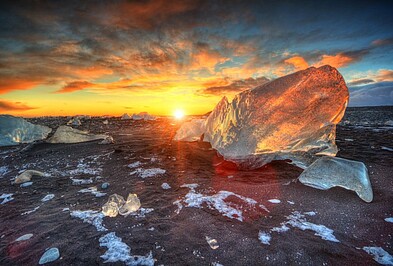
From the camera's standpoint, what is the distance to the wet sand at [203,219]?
7.93 feet

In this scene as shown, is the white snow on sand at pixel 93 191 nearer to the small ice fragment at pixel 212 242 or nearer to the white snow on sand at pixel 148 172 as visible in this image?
the white snow on sand at pixel 148 172

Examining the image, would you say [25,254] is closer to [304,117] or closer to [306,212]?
[306,212]

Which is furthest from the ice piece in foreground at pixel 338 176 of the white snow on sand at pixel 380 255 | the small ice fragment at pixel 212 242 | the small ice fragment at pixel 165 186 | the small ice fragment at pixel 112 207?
the small ice fragment at pixel 112 207

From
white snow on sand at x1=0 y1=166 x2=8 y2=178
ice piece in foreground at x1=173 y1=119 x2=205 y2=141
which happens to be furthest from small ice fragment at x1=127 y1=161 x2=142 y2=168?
ice piece in foreground at x1=173 y1=119 x2=205 y2=141

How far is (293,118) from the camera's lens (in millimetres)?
5379

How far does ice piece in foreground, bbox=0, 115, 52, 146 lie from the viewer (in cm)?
1108

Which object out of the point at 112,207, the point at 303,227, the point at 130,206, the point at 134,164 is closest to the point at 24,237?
the point at 112,207

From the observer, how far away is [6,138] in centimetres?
1105

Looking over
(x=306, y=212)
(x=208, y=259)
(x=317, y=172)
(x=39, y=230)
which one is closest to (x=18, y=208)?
(x=39, y=230)

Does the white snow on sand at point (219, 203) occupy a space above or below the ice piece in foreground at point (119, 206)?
below

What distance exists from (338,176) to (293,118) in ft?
5.92

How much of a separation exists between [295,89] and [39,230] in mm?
5932

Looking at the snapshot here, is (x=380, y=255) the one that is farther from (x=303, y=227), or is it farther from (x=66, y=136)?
(x=66, y=136)

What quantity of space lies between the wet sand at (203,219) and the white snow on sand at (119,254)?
6cm
